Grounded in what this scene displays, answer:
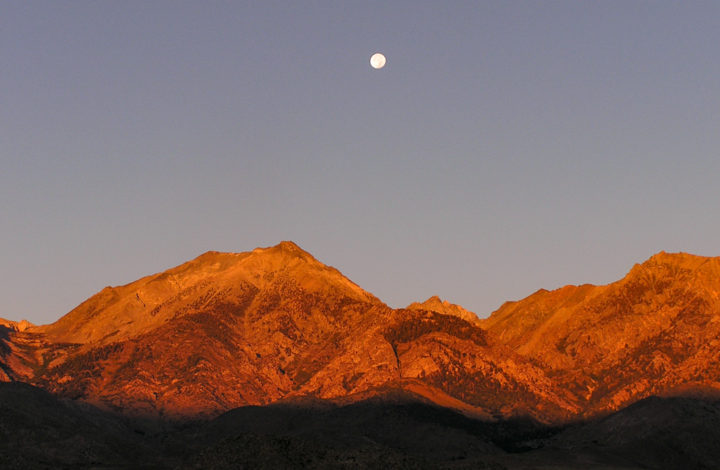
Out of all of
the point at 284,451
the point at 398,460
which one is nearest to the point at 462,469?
the point at 398,460

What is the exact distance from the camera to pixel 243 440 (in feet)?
502

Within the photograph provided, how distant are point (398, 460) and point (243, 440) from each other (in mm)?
22967

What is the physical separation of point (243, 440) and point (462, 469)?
4184 centimetres

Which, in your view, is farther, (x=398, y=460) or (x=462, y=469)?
(x=462, y=469)

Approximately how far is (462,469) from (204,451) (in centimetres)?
4610

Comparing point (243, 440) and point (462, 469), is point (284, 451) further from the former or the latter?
point (462, 469)

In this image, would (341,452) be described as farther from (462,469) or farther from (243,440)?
(462,469)

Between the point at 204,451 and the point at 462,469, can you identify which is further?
the point at 462,469

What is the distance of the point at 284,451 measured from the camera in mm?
150250

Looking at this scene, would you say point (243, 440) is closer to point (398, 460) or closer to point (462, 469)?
point (398, 460)

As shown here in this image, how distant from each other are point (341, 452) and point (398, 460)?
332 inches

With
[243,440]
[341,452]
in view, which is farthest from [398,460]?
[243,440]

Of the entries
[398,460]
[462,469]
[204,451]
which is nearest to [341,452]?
[398,460]

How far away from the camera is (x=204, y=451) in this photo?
153875 millimetres
